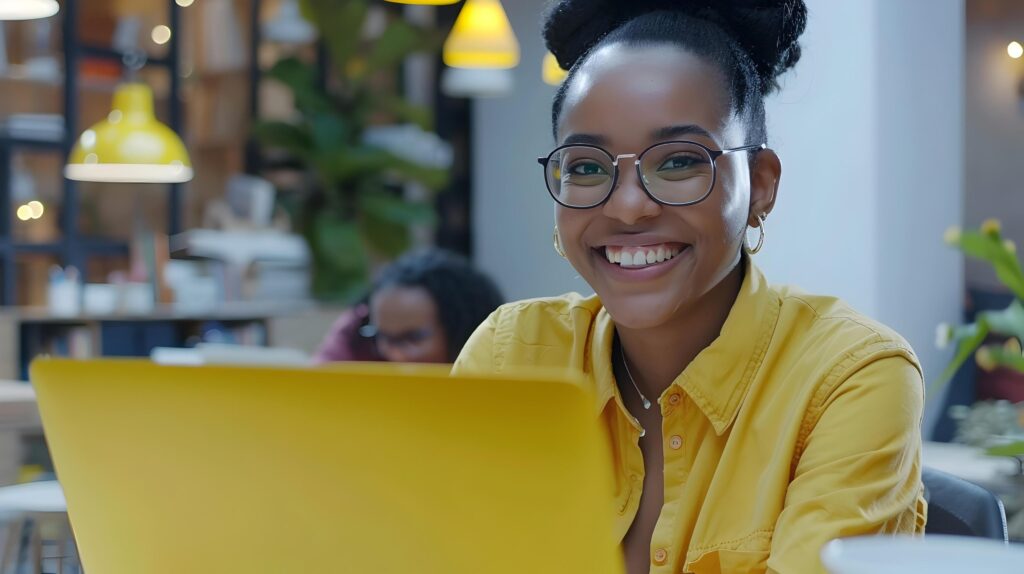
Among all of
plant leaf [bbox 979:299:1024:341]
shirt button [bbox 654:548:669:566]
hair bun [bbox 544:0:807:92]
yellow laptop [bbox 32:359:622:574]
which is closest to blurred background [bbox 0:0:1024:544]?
plant leaf [bbox 979:299:1024:341]

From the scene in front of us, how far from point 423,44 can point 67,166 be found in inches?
81.8

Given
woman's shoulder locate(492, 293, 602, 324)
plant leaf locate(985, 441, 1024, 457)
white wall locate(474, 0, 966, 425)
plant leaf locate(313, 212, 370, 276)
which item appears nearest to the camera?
woman's shoulder locate(492, 293, 602, 324)

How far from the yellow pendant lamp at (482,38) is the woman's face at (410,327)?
7.16 ft

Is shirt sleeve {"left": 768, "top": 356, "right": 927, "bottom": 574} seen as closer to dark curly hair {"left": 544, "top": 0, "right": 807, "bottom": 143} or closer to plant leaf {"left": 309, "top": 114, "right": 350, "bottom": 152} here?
dark curly hair {"left": 544, "top": 0, "right": 807, "bottom": 143}

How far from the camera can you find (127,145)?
179 inches

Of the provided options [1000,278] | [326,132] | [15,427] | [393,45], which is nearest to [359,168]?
[326,132]

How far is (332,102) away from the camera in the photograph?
20.9 feet

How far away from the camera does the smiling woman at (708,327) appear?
1.02m

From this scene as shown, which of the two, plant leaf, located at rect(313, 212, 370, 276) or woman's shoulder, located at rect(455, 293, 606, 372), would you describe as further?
plant leaf, located at rect(313, 212, 370, 276)

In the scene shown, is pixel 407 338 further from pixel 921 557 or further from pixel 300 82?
pixel 300 82

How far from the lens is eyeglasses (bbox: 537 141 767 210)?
3.54 ft

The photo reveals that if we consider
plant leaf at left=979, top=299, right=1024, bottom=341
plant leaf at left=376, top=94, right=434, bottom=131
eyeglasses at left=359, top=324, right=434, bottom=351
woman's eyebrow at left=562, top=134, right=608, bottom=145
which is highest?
plant leaf at left=376, top=94, right=434, bottom=131

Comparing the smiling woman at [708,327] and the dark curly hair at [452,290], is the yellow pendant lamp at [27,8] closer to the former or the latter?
the dark curly hair at [452,290]

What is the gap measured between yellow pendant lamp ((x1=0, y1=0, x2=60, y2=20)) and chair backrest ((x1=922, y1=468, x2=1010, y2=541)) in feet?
11.2
